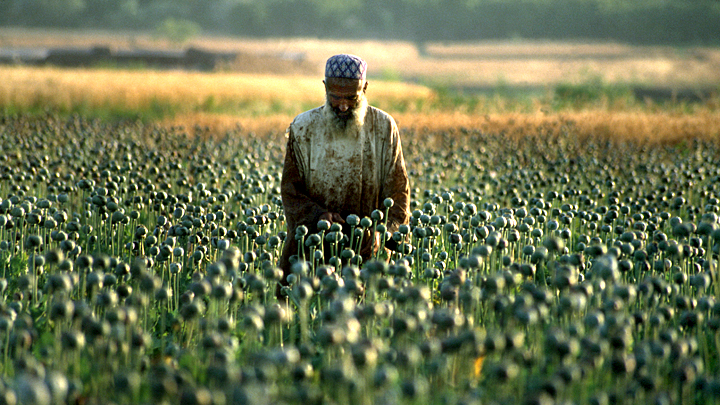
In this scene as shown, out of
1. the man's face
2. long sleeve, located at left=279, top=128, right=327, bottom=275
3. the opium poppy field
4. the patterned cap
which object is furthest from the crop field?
the patterned cap

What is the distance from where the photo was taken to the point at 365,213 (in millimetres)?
5695

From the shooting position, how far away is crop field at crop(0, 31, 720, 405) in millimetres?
2902

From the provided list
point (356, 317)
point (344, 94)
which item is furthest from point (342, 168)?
point (356, 317)

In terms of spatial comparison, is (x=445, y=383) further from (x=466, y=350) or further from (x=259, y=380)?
(x=259, y=380)

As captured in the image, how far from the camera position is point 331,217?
17.1 ft

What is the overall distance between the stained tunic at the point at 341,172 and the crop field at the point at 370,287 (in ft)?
0.78

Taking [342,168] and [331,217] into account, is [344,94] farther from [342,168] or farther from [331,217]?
[331,217]

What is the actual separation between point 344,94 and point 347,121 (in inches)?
10.1

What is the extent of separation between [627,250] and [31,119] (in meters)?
15.5

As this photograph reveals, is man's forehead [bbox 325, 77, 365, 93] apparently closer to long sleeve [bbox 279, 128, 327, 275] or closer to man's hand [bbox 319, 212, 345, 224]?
long sleeve [bbox 279, 128, 327, 275]

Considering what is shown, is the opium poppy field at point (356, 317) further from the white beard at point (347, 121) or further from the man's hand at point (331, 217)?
the white beard at point (347, 121)

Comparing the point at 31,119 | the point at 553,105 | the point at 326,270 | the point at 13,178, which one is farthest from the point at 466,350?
the point at 553,105

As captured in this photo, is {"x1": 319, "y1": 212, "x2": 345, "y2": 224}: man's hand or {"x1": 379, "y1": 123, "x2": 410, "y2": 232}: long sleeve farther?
{"x1": 379, "y1": 123, "x2": 410, "y2": 232}: long sleeve

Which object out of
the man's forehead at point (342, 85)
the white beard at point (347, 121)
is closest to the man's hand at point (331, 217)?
the white beard at point (347, 121)
